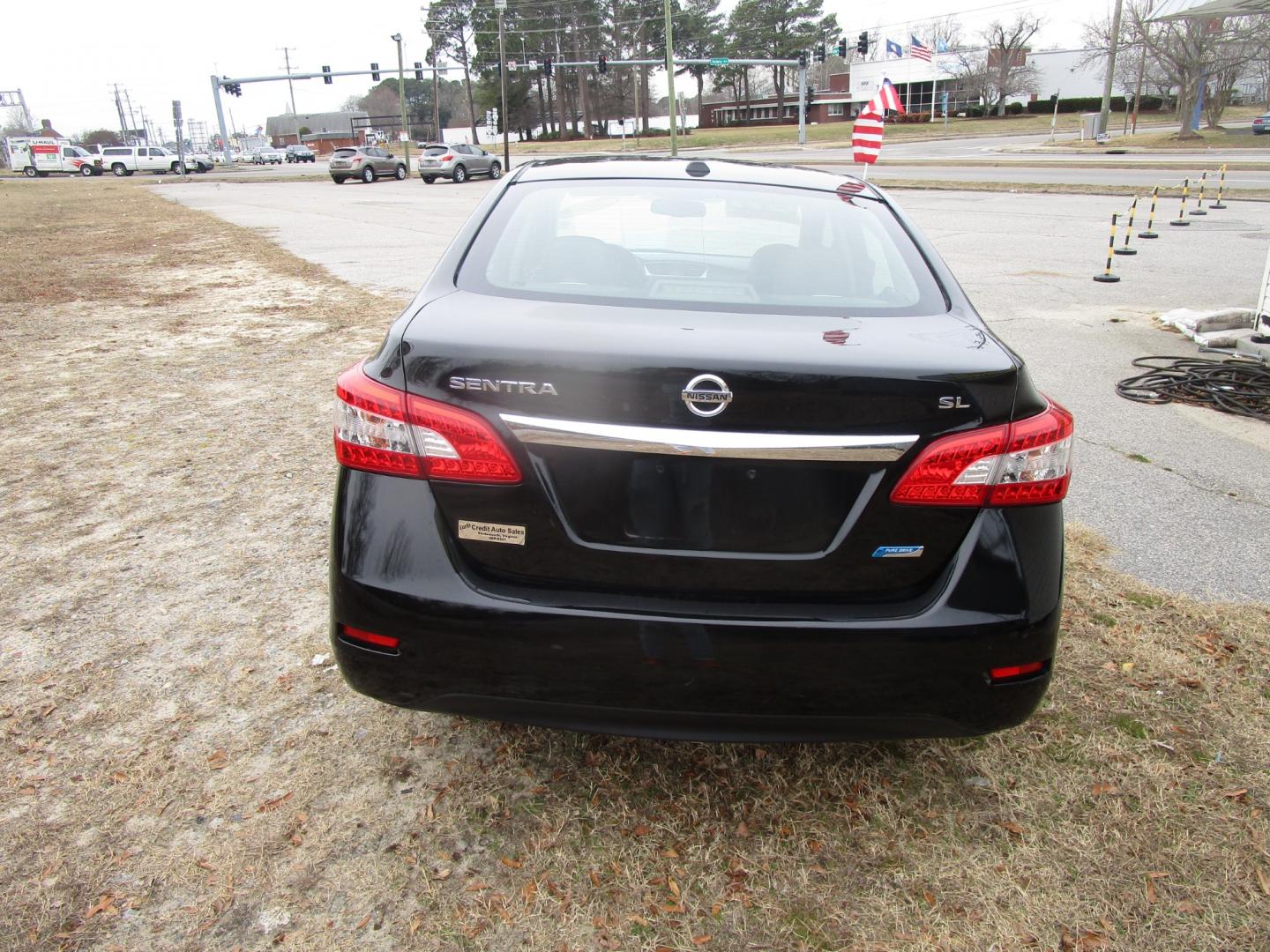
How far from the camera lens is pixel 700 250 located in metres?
3.34

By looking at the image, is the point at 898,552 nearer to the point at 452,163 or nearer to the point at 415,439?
the point at 415,439

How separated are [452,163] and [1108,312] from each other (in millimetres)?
31021

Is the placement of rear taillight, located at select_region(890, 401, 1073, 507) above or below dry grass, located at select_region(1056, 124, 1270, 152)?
below

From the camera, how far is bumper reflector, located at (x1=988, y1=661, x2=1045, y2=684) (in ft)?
6.82

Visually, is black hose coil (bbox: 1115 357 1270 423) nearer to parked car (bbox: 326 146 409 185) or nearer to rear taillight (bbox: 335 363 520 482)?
rear taillight (bbox: 335 363 520 482)

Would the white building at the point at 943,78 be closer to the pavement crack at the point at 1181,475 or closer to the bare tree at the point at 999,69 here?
the bare tree at the point at 999,69

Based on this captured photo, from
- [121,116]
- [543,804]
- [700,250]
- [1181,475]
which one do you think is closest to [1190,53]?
[1181,475]

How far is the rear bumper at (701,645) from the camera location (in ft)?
6.60

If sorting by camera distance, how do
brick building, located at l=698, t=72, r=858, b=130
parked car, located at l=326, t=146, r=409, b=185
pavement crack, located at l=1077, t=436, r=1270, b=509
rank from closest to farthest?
pavement crack, located at l=1077, t=436, r=1270, b=509 → parked car, located at l=326, t=146, r=409, b=185 → brick building, located at l=698, t=72, r=858, b=130

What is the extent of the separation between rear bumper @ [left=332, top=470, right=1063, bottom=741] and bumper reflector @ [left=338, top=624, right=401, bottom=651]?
0.02 meters

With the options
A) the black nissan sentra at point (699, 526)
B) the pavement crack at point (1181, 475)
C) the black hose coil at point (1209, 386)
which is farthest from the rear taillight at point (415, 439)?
A: the black hose coil at point (1209, 386)

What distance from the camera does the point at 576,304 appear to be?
2.34 meters

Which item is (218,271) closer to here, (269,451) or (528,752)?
(269,451)

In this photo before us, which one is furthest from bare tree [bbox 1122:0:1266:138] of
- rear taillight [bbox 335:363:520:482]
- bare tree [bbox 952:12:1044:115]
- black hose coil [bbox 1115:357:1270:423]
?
rear taillight [bbox 335:363:520:482]
